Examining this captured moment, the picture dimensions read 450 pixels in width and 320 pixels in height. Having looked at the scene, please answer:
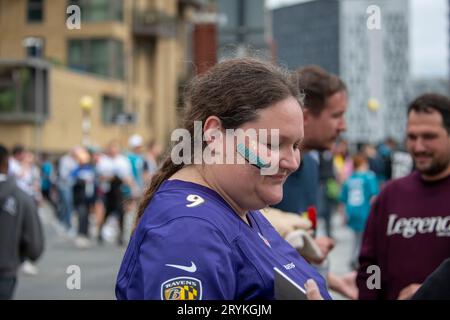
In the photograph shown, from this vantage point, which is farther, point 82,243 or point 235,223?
point 82,243

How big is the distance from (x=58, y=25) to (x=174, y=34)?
387 inches

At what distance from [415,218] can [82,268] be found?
8469mm

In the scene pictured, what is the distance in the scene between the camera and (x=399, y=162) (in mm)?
8852

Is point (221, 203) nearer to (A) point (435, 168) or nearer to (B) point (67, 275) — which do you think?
(A) point (435, 168)

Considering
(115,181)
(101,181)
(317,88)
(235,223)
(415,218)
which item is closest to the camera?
(235,223)

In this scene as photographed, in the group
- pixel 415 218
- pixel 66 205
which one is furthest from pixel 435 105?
pixel 66 205

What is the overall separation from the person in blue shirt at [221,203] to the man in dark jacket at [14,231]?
14.0 ft

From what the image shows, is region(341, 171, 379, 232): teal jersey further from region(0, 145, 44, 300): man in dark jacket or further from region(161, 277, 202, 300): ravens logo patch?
region(161, 277, 202, 300): ravens logo patch

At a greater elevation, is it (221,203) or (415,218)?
(221,203)

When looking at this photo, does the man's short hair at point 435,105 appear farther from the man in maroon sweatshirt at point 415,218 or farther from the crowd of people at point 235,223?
the crowd of people at point 235,223

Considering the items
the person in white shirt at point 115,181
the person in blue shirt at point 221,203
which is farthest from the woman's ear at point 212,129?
the person in white shirt at point 115,181

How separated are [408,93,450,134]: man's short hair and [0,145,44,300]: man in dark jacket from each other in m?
3.47

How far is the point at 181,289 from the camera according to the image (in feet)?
6.02

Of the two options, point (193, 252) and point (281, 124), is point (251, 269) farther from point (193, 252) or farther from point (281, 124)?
point (281, 124)
